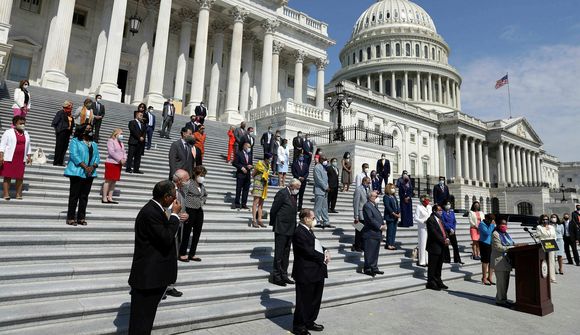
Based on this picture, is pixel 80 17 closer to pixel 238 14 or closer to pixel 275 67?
pixel 238 14

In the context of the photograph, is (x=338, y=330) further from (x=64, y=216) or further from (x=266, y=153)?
(x=266, y=153)

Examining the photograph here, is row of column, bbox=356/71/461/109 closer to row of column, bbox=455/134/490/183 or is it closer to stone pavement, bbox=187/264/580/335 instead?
row of column, bbox=455/134/490/183

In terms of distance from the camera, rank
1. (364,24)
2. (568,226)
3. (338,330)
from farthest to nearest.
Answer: (364,24), (568,226), (338,330)

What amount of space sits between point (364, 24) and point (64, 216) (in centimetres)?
9855

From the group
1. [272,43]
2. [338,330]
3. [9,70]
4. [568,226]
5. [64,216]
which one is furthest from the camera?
[272,43]

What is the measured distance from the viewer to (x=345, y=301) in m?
6.47

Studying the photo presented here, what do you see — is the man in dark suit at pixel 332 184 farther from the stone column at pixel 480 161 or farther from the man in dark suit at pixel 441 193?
the stone column at pixel 480 161

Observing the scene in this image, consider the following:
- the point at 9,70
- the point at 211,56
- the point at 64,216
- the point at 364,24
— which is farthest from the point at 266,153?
the point at 364,24

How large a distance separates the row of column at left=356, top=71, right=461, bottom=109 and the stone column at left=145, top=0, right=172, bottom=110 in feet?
203

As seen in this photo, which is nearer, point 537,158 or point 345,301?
point 345,301

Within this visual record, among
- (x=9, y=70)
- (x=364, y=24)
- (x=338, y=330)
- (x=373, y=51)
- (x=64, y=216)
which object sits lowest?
(x=338, y=330)

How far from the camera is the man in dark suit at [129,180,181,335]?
3574 millimetres

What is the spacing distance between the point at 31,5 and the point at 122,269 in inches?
1071

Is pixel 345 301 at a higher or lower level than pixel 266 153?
lower
